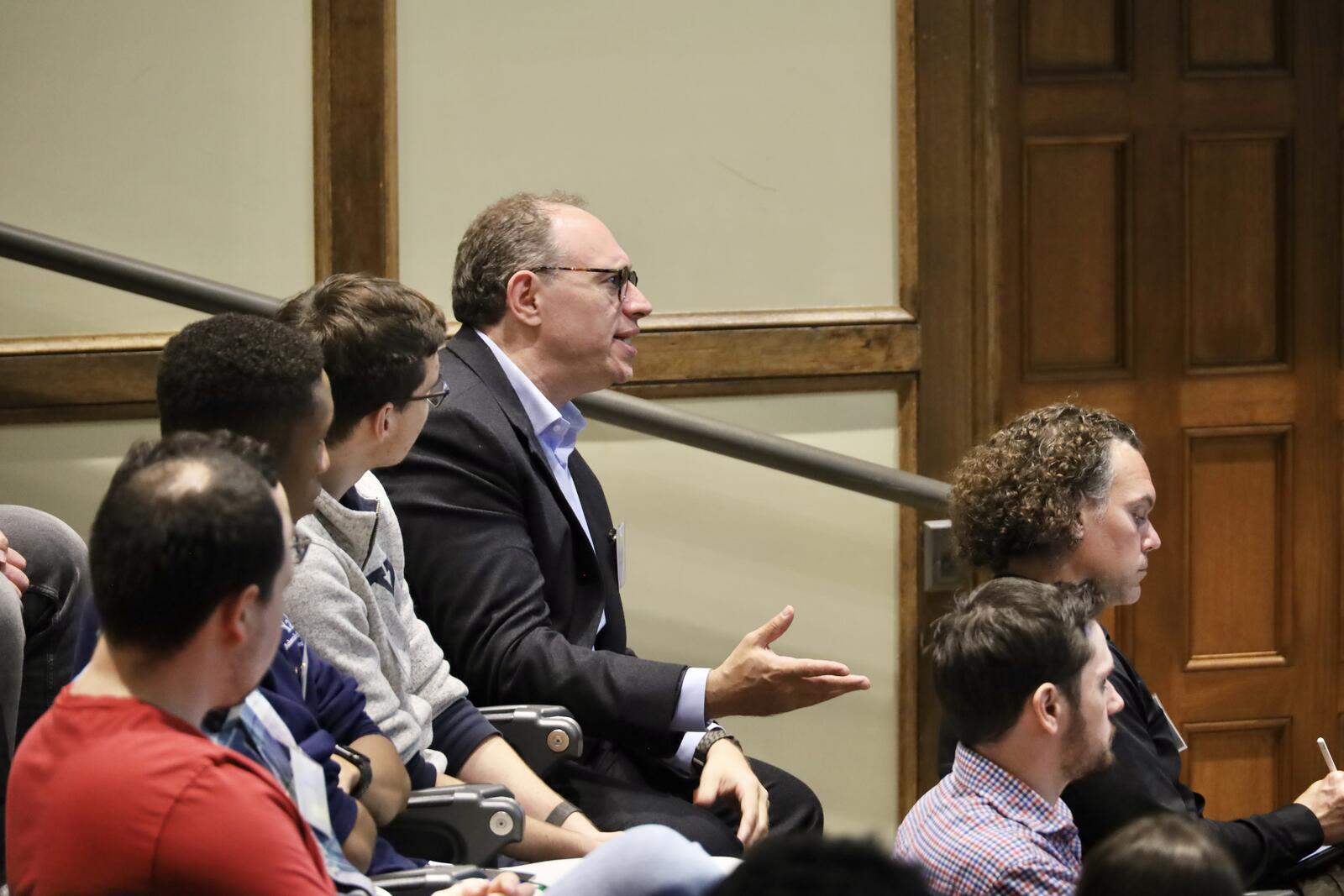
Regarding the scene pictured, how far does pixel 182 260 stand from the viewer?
312 cm

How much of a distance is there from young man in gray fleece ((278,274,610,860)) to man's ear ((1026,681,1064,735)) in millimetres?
578

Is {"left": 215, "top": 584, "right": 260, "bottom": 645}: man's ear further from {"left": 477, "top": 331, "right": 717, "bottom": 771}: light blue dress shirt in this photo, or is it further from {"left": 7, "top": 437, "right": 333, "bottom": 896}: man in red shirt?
{"left": 477, "top": 331, "right": 717, "bottom": 771}: light blue dress shirt

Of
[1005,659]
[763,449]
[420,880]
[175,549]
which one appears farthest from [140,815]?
[763,449]

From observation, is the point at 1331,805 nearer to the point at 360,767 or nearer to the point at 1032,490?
the point at 1032,490

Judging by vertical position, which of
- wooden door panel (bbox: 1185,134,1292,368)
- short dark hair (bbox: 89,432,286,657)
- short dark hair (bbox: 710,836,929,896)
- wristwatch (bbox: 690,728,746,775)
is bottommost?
wristwatch (bbox: 690,728,746,775)

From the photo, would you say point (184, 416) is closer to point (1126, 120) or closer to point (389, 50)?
point (389, 50)

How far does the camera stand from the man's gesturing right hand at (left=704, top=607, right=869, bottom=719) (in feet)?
6.83

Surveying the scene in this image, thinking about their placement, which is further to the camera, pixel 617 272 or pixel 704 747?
pixel 617 272

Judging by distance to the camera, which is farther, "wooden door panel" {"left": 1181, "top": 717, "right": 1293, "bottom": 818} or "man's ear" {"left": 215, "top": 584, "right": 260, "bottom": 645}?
"wooden door panel" {"left": 1181, "top": 717, "right": 1293, "bottom": 818}

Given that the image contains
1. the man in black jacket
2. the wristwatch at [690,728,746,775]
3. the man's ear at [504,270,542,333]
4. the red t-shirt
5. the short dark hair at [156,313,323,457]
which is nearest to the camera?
the red t-shirt

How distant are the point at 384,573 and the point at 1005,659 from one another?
2.44 ft

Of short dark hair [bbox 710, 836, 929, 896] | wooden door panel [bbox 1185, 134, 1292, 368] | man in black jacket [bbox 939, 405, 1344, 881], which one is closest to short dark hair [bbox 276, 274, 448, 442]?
man in black jacket [bbox 939, 405, 1344, 881]

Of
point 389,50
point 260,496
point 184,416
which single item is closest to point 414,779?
point 184,416

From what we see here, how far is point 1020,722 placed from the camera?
1.73 meters
